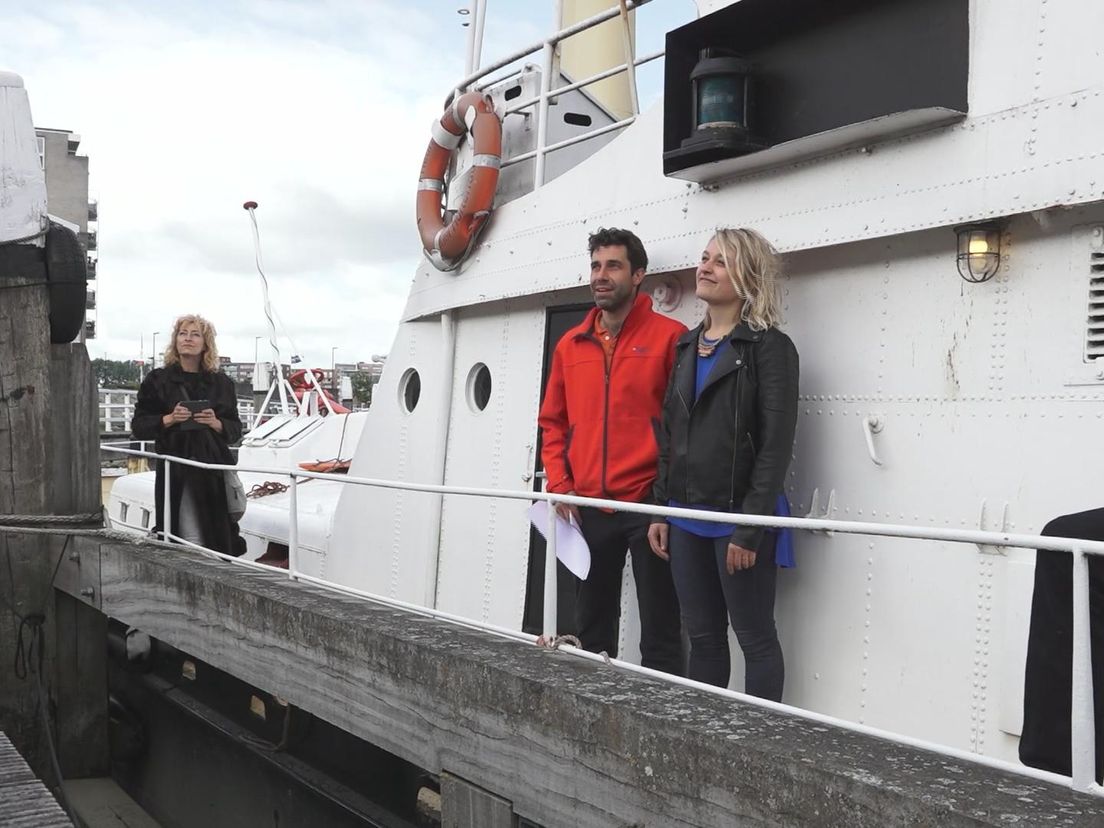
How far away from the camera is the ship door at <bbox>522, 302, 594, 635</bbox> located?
5545 millimetres

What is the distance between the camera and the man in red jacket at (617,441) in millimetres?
4352

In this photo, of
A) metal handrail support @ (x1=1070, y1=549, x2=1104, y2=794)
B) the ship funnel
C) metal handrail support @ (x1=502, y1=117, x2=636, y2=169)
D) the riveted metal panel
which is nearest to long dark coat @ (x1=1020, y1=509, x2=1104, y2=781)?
metal handrail support @ (x1=1070, y1=549, x2=1104, y2=794)

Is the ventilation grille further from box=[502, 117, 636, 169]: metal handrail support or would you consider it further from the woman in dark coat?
the woman in dark coat

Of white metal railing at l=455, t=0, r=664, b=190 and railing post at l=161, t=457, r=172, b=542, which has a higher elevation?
white metal railing at l=455, t=0, r=664, b=190

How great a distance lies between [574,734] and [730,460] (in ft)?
3.56

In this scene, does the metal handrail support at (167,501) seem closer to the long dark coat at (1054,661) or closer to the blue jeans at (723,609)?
the blue jeans at (723,609)

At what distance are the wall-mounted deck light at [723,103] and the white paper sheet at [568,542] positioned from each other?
1689 mm

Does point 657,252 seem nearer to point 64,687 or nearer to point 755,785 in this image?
point 755,785

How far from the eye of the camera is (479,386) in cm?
671

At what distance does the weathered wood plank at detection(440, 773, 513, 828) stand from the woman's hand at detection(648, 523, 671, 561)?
101 cm

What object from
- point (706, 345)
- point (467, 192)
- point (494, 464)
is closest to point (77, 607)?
point (494, 464)

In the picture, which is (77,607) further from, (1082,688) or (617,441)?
(1082,688)

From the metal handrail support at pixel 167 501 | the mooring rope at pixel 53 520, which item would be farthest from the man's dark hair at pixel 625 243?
the mooring rope at pixel 53 520

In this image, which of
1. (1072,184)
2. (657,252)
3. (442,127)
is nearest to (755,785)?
(1072,184)
